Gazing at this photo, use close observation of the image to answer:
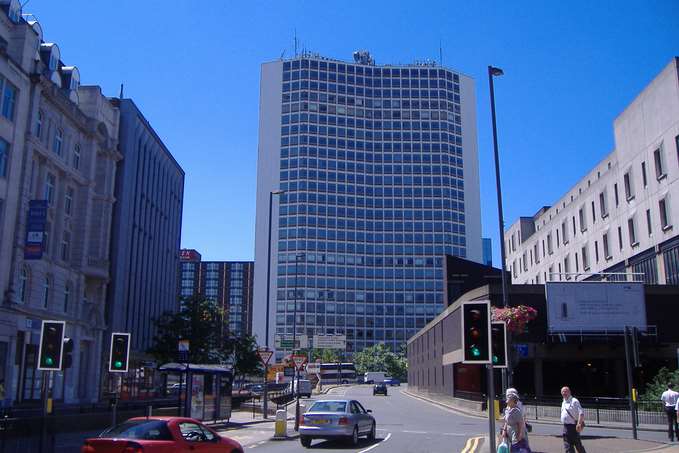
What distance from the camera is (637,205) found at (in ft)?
186

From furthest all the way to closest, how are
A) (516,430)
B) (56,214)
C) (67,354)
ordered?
(56,214)
(67,354)
(516,430)

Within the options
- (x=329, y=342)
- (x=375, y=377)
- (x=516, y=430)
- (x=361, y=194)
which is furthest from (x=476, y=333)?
(x=361, y=194)

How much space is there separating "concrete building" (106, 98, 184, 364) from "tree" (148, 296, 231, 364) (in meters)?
2.11

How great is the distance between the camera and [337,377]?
123062mm

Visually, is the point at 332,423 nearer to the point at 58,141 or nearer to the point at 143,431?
the point at 143,431

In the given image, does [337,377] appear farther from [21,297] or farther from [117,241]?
[21,297]

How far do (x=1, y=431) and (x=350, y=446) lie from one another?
34.1 ft

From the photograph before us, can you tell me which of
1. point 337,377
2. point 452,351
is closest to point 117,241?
point 452,351

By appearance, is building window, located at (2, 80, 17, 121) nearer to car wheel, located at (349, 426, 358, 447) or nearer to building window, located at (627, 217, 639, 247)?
car wheel, located at (349, 426, 358, 447)

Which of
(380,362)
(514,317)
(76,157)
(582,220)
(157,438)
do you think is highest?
(582,220)

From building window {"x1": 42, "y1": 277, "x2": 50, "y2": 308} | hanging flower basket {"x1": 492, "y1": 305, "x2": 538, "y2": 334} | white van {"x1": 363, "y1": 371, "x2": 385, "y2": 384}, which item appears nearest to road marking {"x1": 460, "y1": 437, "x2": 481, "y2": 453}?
hanging flower basket {"x1": 492, "y1": 305, "x2": 538, "y2": 334}

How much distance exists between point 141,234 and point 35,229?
21.2m

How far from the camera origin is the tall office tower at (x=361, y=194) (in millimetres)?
152625

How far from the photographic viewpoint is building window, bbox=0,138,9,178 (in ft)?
112
